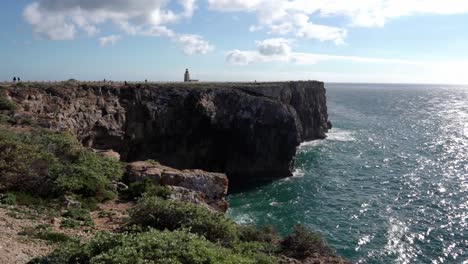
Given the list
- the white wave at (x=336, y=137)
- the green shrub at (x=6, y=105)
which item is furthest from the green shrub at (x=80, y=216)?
the white wave at (x=336, y=137)

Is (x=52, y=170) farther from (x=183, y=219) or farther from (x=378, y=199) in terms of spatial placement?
(x=378, y=199)

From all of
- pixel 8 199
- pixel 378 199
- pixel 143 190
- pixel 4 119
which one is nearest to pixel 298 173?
pixel 378 199

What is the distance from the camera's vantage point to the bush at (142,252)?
11773 mm

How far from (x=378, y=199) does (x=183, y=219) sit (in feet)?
115

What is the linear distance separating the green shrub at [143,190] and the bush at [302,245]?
634cm

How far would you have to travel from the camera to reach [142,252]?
39.6 feet

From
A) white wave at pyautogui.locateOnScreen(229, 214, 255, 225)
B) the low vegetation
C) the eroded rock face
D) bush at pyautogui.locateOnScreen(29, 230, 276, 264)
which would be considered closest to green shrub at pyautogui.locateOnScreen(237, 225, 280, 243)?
the low vegetation

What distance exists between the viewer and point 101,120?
47.4 m

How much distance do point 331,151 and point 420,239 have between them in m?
37.1

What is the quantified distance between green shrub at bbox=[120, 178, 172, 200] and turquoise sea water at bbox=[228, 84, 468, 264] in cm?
1757

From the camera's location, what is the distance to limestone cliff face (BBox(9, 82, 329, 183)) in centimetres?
5050

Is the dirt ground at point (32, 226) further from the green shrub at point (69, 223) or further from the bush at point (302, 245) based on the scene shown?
the bush at point (302, 245)

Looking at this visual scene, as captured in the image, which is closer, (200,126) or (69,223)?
(69,223)

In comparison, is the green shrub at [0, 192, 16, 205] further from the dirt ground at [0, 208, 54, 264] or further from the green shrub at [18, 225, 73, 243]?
the green shrub at [18, 225, 73, 243]
